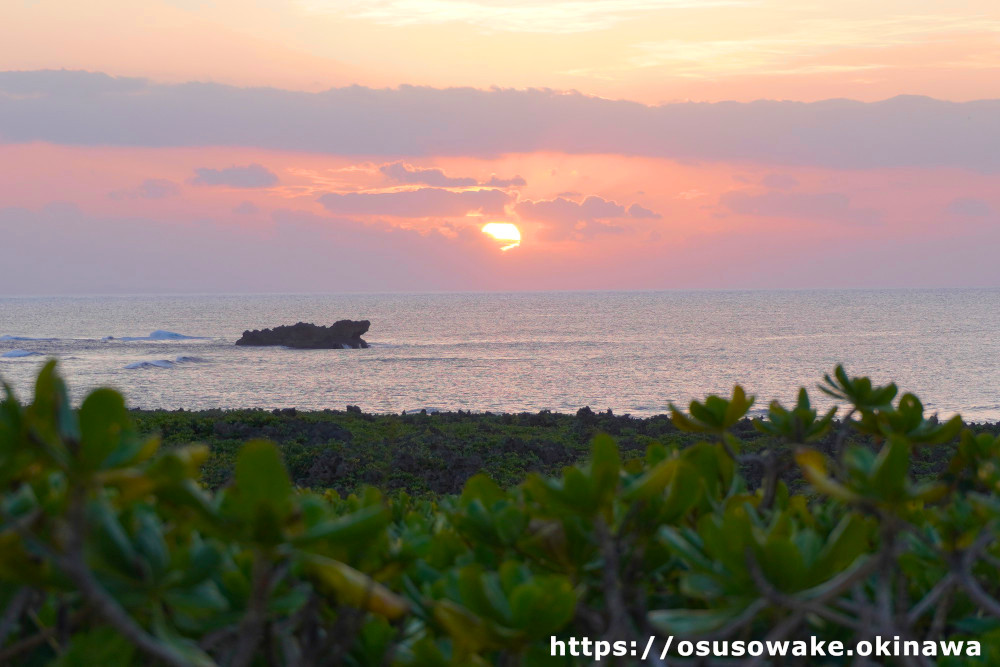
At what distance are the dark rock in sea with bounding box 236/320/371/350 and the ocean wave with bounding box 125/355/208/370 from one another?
990 centimetres

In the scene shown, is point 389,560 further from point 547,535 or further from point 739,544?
point 739,544

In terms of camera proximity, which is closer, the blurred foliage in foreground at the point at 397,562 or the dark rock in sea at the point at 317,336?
the blurred foliage in foreground at the point at 397,562

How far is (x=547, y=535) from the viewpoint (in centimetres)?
112

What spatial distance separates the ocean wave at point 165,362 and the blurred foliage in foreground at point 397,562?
50.3 m

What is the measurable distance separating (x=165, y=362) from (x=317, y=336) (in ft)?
46.3

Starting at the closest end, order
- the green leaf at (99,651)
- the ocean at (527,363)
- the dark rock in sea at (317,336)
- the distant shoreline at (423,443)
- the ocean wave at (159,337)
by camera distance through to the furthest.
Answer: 1. the green leaf at (99,651)
2. the distant shoreline at (423,443)
3. the ocean at (527,363)
4. the dark rock in sea at (317,336)
5. the ocean wave at (159,337)

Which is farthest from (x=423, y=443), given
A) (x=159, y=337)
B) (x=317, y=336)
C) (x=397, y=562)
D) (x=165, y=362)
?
(x=159, y=337)

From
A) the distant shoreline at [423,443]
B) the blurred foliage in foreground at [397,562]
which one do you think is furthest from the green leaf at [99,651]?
the distant shoreline at [423,443]

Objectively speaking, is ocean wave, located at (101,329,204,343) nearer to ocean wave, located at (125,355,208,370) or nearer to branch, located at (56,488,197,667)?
ocean wave, located at (125,355,208,370)

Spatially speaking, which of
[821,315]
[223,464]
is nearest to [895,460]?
[223,464]

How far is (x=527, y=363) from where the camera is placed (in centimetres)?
5238

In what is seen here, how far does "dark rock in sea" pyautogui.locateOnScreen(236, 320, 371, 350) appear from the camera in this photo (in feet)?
201

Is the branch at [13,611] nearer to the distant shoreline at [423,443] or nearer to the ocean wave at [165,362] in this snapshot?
the distant shoreline at [423,443]

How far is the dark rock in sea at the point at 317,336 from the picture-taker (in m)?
61.3
